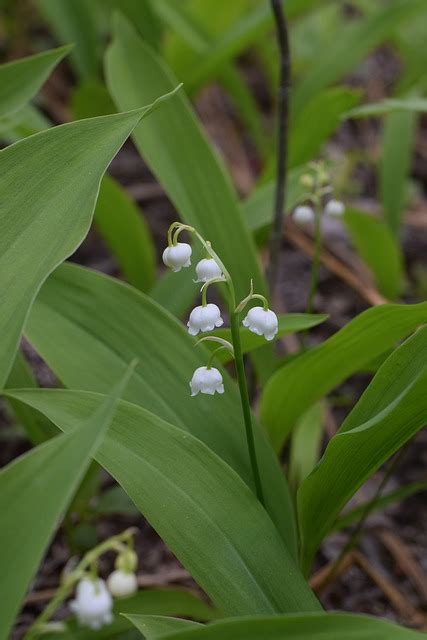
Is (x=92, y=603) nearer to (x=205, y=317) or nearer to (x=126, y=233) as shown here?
(x=205, y=317)

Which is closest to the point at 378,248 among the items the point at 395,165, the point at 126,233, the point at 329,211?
the point at 395,165

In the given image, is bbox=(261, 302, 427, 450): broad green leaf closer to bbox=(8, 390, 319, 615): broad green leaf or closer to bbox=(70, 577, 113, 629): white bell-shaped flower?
bbox=(8, 390, 319, 615): broad green leaf

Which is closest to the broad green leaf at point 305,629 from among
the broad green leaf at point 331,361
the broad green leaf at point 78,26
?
the broad green leaf at point 331,361

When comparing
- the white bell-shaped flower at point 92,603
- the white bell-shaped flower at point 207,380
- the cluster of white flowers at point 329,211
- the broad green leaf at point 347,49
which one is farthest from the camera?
the broad green leaf at point 347,49

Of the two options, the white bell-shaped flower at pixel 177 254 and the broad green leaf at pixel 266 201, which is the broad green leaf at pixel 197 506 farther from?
the broad green leaf at pixel 266 201

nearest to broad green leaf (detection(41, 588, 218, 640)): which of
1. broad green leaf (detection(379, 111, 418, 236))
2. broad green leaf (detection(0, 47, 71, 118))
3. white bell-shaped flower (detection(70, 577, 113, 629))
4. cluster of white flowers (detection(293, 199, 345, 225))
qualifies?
white bell-shaped flower (detection(70, 577, 113, 629))

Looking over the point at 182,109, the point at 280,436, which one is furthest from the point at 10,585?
the point at 182,109

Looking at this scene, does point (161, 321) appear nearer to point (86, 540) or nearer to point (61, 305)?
point (61, 305)
